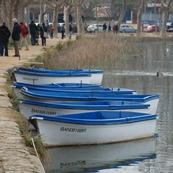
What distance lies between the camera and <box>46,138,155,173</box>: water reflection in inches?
534

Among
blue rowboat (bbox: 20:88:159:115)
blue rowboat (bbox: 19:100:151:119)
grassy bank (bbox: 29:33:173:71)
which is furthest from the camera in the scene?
grassy bank (bbox: 29:33:173:71)

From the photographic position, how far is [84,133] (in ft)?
49.1

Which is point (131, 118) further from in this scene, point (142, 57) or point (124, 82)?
point (142, 57)

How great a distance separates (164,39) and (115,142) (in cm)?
5759

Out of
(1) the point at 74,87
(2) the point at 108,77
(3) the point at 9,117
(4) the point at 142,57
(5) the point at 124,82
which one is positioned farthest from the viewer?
(4) the point at 142,57

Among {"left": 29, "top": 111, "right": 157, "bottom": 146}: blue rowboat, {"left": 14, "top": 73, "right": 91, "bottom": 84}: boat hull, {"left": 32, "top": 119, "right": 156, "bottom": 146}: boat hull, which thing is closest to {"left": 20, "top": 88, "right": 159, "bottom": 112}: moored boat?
{"left": 29, "top": 111, "right": 157, "bottom": 146}: blue rowboat

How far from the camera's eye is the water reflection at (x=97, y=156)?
13555 millimetres

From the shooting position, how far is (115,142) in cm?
1573

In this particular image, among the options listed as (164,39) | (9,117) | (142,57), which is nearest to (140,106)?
(9,117)

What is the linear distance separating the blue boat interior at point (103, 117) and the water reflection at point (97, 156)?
0.65 meters

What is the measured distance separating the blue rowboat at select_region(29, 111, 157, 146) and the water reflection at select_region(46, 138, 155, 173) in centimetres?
18

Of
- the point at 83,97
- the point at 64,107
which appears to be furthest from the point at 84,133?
the point at 83,97

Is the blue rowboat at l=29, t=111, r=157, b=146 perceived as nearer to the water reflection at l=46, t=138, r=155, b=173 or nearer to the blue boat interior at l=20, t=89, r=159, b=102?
the water reflection at l=46, t=138, r=155, b=173

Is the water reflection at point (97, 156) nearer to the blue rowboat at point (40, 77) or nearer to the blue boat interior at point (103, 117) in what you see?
the blue boat interior at point (103, 117)
